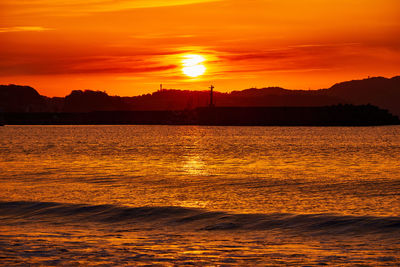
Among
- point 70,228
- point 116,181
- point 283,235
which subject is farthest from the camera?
point 116,181

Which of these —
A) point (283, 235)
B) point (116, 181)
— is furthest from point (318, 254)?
point (116, 181)

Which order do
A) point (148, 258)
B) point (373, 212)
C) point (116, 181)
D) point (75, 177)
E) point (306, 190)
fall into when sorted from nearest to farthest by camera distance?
point (148, 258), point (373, 212), point (306, 190), point (116, 181), point (75, 177)

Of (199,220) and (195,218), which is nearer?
(199,220)

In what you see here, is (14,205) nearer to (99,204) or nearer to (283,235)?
(99,204)

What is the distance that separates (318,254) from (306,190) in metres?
19.0

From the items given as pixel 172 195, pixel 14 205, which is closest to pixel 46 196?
pixel 14 205

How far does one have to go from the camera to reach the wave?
67.7 feet

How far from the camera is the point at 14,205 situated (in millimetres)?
26078

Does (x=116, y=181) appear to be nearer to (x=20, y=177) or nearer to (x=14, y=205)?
(x=20, y=177)

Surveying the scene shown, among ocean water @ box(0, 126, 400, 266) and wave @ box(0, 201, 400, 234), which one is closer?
ocean water @ box(0, 126, 400, 266)

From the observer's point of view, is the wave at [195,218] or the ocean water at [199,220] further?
the wave at [195,218]

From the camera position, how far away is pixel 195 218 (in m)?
23.1

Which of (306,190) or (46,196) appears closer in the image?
(46,196)

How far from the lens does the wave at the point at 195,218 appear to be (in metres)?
20.6
